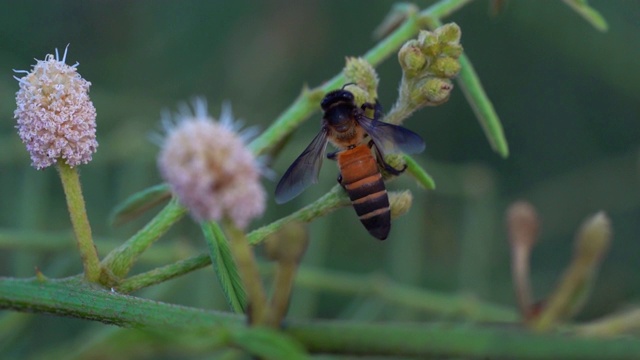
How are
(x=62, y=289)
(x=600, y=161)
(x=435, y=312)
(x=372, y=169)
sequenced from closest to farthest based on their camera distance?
(x=62, y=289)
(x=372, y=169)
(x=435, y=312)
(x=600, y=161)

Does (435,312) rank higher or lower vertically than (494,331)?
higher

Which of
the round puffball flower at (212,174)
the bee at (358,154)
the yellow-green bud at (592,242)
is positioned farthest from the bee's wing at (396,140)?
the round puffball flower at (212,174)

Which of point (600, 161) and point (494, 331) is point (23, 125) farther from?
point (600, 161)

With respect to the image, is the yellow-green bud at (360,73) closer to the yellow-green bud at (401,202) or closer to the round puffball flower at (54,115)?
the yellow-green bud at (401,202)

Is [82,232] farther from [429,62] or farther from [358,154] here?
[429,62]

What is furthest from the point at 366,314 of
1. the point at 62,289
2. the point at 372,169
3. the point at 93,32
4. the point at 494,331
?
the point at 93,32
